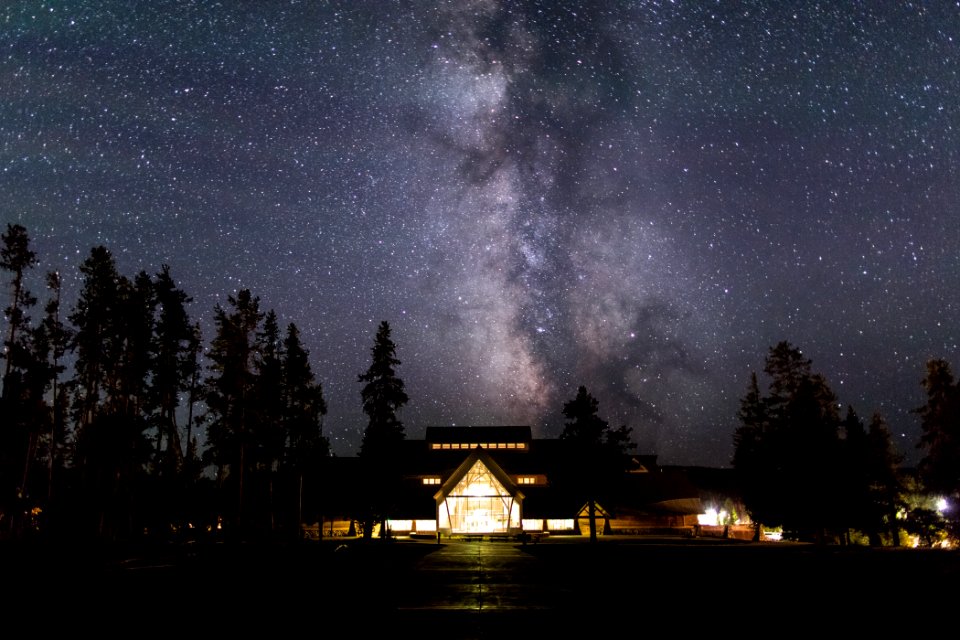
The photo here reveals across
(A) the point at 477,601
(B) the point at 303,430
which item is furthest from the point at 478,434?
(A) the point at 477,601

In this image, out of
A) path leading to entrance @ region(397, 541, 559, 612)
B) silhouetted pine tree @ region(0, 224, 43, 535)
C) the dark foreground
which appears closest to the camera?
the dark foreground

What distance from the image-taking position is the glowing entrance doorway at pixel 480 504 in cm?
5819

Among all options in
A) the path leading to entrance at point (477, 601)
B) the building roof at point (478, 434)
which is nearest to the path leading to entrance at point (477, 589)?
the path leading to entrance at point (477, 601)

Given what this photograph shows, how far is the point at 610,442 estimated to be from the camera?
2336 inches

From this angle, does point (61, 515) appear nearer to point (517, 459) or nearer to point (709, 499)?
point (517, 459)

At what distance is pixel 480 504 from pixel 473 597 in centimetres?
4540

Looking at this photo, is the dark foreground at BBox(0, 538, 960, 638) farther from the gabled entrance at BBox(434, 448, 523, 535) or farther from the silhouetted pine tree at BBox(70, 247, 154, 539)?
the gabled entrance at BBox(434, 448, 523, 535)

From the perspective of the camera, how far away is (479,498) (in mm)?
58375

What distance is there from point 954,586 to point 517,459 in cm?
5272

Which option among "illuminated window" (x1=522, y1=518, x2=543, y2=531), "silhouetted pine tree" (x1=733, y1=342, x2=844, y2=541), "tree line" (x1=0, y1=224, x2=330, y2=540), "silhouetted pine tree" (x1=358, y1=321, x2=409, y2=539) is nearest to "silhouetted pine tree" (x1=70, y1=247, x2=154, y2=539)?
"tree line" (x1=0, y1=224, x2=330, y2=540)

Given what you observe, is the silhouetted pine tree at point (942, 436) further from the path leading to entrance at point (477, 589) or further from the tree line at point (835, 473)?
the path leading to entrance at point (477, 589)

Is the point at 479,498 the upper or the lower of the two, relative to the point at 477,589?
lower

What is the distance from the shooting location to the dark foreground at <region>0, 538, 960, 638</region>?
431 inches

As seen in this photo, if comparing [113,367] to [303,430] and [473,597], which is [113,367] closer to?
[303,430]
